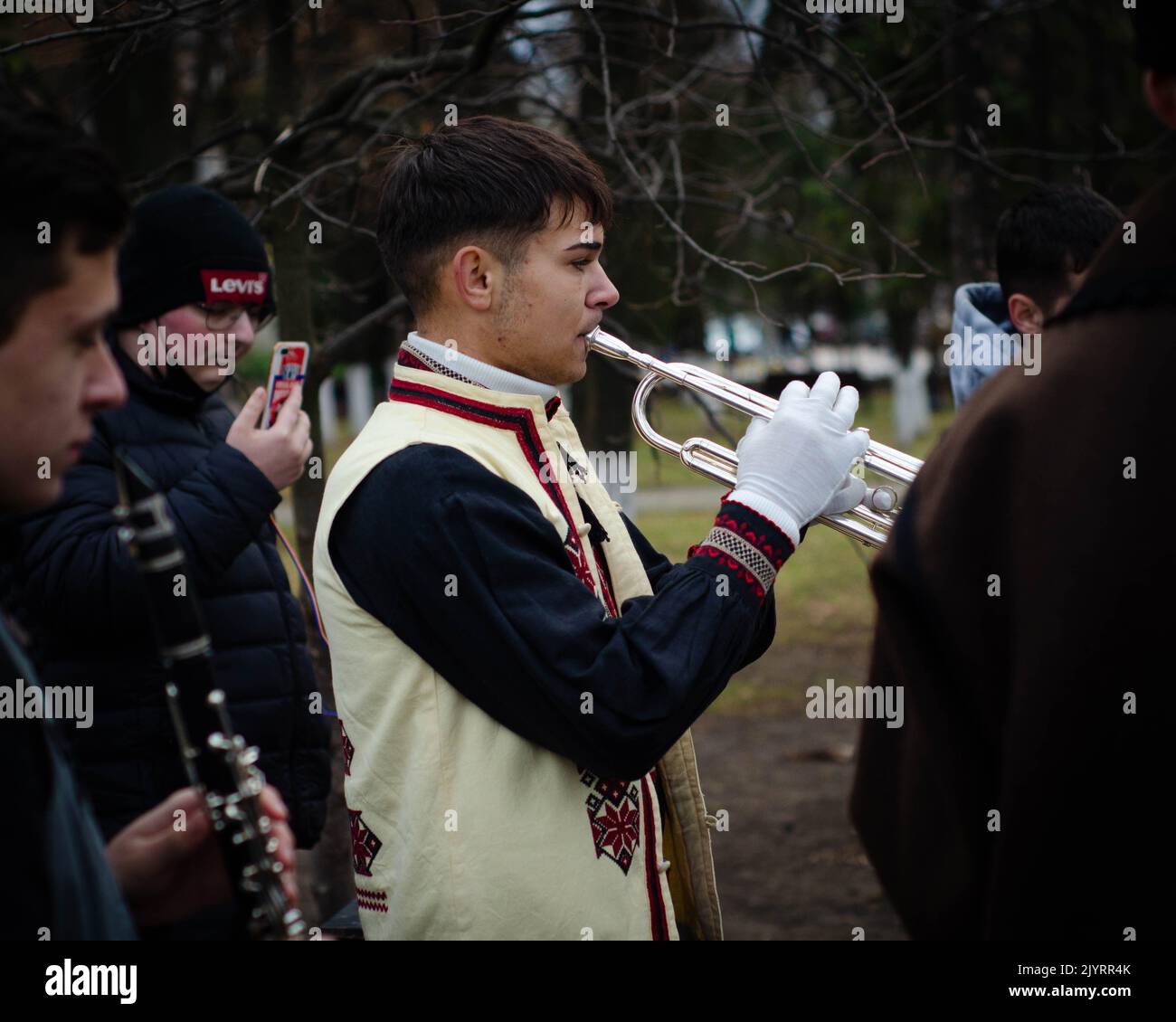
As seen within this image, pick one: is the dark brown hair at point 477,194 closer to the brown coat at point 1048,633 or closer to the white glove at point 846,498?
the white glove at point 846,498

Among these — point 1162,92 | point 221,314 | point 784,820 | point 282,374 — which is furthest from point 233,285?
point 784,820

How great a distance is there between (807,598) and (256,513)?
8251 mm

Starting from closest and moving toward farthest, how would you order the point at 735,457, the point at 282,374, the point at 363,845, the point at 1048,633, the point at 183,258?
the point at 1048,633 → the point at 363,845 → the point at 735,457 → the point at 183,258 → the point at 282,374

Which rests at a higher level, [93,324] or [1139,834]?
[93,324]

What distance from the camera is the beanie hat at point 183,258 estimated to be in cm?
269

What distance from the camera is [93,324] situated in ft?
4.52

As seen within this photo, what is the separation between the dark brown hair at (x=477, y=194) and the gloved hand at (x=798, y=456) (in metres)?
0.50

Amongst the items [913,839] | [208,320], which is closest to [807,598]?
[208,320]

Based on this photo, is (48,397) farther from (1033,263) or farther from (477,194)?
(1033,263)

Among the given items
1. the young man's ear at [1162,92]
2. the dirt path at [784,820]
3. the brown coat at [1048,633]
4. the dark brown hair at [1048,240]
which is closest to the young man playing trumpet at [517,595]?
the brown coat at [1048,633]

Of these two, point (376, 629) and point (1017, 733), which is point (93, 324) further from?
point (1017, 733)

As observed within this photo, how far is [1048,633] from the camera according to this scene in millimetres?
1212

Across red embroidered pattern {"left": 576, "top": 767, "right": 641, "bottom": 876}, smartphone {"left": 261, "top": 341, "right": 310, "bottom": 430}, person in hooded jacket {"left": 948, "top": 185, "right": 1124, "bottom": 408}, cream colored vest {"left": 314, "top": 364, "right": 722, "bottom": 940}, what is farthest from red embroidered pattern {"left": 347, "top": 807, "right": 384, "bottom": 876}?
person in hooded jacket {"left": 948, "top": 185, "right": 1124, "bottom": 408}

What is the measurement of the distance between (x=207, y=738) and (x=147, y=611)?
1.08 m
